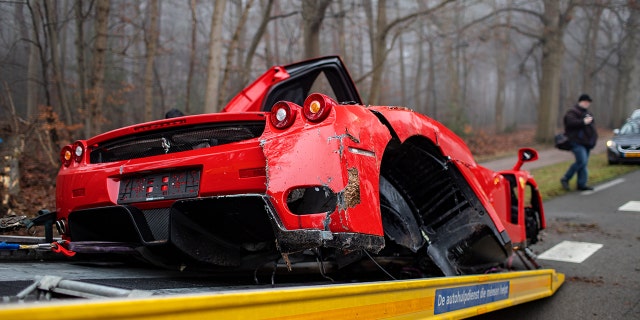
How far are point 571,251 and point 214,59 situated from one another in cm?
839

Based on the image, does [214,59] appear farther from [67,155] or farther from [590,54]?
[590,54]

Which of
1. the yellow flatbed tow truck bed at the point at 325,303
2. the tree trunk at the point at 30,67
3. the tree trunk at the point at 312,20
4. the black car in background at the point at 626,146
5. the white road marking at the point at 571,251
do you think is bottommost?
the white road marking at the point at 571,251

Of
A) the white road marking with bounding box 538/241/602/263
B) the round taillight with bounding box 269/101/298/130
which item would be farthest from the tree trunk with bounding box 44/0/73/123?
the round taillight with bounding box 269/101/298/130

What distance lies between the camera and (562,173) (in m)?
12.6

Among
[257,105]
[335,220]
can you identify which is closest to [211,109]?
[257,105]

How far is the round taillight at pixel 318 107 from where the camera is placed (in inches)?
97.7

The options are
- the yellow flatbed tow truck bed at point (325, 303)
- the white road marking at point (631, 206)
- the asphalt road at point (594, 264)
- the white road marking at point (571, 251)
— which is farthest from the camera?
the white road marking at point (631, 206)

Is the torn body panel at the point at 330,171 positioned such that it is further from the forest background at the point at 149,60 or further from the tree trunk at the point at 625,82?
the tree trunk at the point at 625,82

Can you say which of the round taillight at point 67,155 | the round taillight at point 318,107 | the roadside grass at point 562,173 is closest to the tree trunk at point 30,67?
the round taillight at point 67,155

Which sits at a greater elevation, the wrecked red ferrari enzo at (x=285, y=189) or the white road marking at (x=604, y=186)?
the wrecked red ferrari enzo at (x=285, y=189)

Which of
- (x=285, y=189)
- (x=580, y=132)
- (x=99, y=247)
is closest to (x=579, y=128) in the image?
(x=580, y=132)

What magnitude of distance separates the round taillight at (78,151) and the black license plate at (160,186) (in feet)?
1.70

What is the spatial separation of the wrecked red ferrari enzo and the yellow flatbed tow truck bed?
0.73 feet

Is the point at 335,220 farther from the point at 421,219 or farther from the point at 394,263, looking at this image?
the point at 394,263
